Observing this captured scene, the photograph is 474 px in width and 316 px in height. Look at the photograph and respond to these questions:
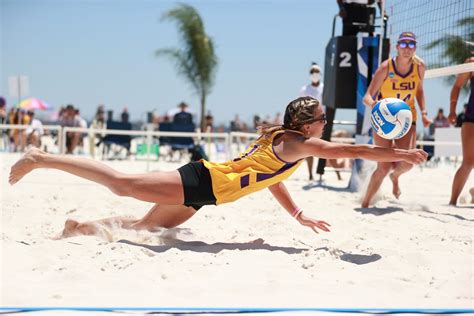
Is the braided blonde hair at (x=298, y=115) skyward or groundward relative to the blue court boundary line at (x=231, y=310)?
skyward

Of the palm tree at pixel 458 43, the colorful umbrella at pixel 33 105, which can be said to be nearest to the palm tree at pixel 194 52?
the colorful umbrella at pixel 33 105

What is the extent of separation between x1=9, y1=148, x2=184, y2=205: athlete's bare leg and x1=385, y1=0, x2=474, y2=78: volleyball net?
300cm

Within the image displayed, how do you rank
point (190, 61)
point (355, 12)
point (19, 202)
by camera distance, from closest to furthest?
1. point (19, 202)
2. point (355, 12)
3. point (190, 61)

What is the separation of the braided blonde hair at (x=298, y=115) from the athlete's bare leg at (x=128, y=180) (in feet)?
2.18

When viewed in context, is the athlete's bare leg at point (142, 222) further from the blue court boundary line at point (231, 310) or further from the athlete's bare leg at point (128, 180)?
the blue court boundary line at point (231, 310)

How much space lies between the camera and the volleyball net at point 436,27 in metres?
5.93

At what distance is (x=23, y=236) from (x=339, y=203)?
324 centimetres

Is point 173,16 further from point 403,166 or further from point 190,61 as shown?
point 403,166

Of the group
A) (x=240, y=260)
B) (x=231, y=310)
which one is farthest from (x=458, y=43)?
(x=231, y=310)

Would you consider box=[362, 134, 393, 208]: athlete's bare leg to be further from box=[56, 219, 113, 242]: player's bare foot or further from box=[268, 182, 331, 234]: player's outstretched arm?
box=[56, 219, 113, 242]: player's bare foot

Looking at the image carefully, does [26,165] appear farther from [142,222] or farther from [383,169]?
[383,169]

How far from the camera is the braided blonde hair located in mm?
3832

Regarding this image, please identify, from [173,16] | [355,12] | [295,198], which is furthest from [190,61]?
[295,198]

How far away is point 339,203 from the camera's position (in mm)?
6305
